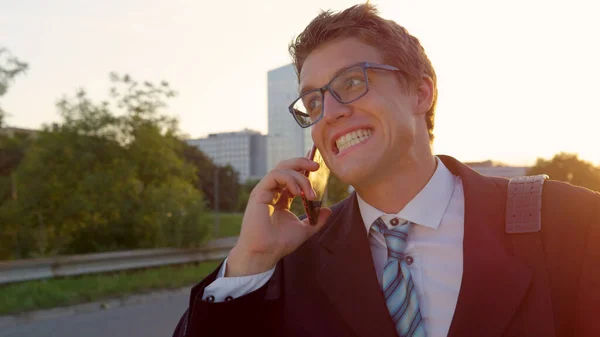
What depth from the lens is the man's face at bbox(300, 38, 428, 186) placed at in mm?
2117

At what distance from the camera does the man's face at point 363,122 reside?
2.12 meters

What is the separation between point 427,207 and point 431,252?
0.17 m

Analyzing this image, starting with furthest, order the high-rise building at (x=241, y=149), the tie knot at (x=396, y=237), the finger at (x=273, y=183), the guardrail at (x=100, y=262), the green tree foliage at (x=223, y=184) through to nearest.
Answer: the green tree foliage at (x=223, y=184) < the high-rise building at (x=241, y=149) < the guardrail at (x=100, y=262) < the finger at (x=273, y=183) < the tie knot at (x=396, y=237)

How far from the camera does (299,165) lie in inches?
89.7

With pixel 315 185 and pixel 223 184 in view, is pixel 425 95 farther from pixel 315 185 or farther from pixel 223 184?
pixel 223 184

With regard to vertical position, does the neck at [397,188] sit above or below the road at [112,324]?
above

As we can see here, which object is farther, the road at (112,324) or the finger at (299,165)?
the road at (112,324)

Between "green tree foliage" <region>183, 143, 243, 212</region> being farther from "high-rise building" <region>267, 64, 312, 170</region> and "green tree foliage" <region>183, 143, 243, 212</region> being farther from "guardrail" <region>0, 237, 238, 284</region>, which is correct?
"guardrail" <region>0, 237, 238, 284</region>

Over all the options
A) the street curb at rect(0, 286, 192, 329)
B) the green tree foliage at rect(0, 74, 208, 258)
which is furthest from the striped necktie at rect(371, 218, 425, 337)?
the green tree foliage at rect(0, 74, 208, 258)

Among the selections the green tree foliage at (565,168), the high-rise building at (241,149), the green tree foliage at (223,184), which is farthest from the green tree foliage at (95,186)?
the green tree foliage at (223,184)

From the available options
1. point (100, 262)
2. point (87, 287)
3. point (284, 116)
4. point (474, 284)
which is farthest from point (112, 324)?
point (474, 284)

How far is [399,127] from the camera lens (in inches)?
84.5

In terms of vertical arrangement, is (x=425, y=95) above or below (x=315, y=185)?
above

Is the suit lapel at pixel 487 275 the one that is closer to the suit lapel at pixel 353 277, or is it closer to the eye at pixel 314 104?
the suit lapel at pixel 353 277
